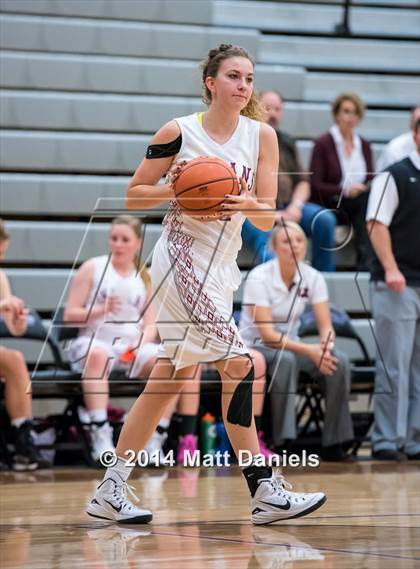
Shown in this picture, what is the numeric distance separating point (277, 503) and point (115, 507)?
556mm

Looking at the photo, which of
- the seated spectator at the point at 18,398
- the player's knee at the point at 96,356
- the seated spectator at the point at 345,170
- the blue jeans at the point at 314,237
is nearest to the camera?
the seated spectator at the point at 18,398

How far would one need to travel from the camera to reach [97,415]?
18.7 feet

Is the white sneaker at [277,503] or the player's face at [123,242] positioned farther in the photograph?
the player's face at [123,242]

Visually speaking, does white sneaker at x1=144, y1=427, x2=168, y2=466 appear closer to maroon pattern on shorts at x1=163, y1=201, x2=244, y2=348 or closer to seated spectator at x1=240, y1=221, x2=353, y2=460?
seated spectator at x1=240, y1=221, x2=353, y2=460

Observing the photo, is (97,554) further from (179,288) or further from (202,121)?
(202,121)

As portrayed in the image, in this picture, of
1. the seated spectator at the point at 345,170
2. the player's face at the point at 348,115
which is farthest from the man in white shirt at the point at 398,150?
the player's face at the point at 348,115

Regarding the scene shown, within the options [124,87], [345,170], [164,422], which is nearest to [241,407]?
[164,422]

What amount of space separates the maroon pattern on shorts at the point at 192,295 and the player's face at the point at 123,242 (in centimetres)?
236

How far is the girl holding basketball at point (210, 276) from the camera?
3.75 metres

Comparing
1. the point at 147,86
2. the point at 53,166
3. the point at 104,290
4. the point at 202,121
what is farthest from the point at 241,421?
the point at 147,86

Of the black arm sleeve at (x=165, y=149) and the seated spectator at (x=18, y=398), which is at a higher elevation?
the black arm sleeve at (x=165, y=149)

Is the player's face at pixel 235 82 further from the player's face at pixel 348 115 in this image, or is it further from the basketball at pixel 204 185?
the player's face at pixel 348 115

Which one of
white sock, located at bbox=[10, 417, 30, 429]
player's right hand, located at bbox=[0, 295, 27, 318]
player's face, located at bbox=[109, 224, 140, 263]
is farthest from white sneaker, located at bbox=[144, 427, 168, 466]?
player's face, located at bbox=[109, 224, 140, 263]

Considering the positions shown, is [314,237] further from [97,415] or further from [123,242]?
[97,415]
